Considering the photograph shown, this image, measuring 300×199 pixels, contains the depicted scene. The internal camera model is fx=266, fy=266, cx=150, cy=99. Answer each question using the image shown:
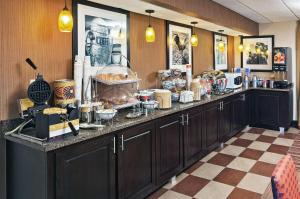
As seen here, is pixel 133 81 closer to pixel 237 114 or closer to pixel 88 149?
pixel 88 149

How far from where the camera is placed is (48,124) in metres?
1.82

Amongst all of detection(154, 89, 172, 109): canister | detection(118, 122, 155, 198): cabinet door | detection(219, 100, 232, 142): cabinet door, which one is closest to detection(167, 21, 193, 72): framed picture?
detection(219, 100, 232, 142): cabinet door

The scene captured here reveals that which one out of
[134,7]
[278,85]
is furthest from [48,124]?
[278,85]

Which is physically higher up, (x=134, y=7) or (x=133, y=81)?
(x=134, y=7)

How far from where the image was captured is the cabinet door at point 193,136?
11.1 feet

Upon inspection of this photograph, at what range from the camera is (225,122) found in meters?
4.55

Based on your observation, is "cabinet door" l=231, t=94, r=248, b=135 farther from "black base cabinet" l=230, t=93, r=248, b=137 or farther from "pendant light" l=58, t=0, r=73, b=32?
"pendant light" l=58, t=0, r=73, b=32

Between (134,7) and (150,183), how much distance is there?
6.53 ft

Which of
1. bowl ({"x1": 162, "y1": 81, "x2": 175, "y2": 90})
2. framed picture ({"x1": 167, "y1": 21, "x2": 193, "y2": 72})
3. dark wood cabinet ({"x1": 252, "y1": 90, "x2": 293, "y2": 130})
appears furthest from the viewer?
dark wood cabinet ({"x1": 252, "y1": 90, "x2": 293, "y2": 130})

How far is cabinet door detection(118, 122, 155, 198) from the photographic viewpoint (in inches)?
94.7

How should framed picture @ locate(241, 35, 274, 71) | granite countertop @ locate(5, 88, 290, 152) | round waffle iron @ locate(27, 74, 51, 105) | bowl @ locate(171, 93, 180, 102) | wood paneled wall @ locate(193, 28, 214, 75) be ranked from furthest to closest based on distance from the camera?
framed picture @ locate(241, 35, 274, 71), wood paneled wall @ locate(193, 28, 214, 75), bowl @ locate(171, 93, 180, 102), round waffle iron @ locate(27, 74, 51, 105), granite countertop @ locate(5, 88, 290, 152)

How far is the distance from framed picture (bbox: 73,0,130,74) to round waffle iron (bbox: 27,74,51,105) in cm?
58

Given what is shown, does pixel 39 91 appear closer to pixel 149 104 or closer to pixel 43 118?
pixel 43 118

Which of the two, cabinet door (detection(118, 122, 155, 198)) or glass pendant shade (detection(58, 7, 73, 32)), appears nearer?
glass pendant shade (detection(58, 7, 73, 32))
